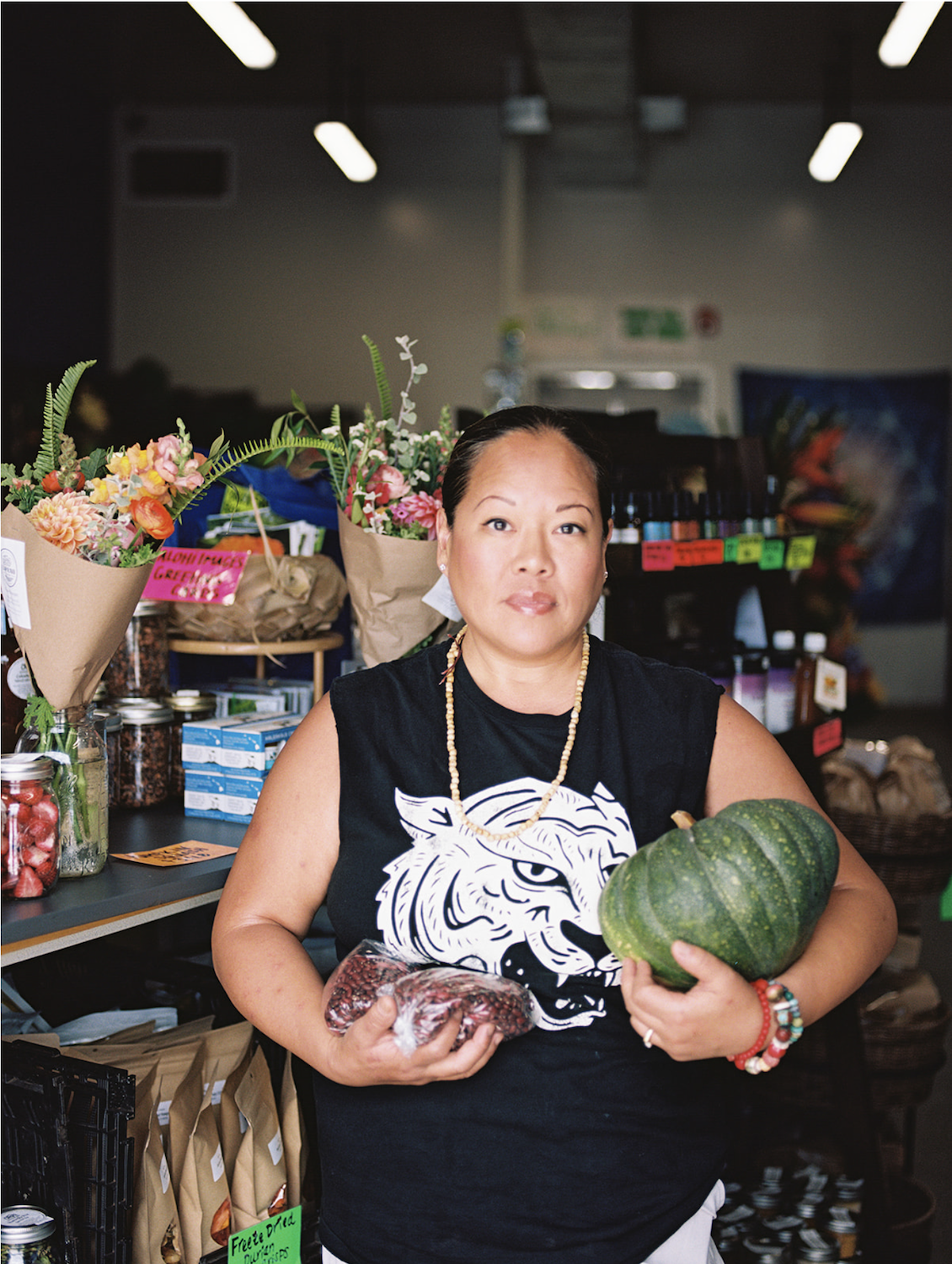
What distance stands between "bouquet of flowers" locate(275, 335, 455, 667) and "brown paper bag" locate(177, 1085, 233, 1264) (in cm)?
91

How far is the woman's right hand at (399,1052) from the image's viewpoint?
1291 mm

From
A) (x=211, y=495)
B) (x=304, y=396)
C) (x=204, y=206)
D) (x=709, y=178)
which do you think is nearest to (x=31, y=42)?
(x=204, y=206)

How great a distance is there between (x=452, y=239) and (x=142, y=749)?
7.82 m

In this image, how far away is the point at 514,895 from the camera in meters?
1.47

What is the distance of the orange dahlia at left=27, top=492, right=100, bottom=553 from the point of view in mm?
1812

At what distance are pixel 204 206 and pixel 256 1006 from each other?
8858 millimetres

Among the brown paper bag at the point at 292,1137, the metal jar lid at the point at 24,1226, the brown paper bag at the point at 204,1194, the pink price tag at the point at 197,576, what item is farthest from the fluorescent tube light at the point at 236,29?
the metal jar lid at the point at 24,1226

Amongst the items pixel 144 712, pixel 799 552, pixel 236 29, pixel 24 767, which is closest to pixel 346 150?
pixel 236 29

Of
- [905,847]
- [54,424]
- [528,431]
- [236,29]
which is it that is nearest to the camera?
→ [528,431]

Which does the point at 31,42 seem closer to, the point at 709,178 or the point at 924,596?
the point at 709,178

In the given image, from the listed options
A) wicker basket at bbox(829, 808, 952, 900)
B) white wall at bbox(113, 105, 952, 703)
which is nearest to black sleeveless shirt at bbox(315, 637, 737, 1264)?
wicker basket at bbox(829, 808, 952, 900)

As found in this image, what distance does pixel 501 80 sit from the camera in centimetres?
881

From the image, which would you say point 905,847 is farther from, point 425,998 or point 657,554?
point 425,998

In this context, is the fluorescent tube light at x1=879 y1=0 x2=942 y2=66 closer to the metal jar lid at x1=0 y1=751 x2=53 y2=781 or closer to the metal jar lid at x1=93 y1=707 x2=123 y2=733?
the metal jar lid at x1=93 y1=707 x2=123 y2=733
